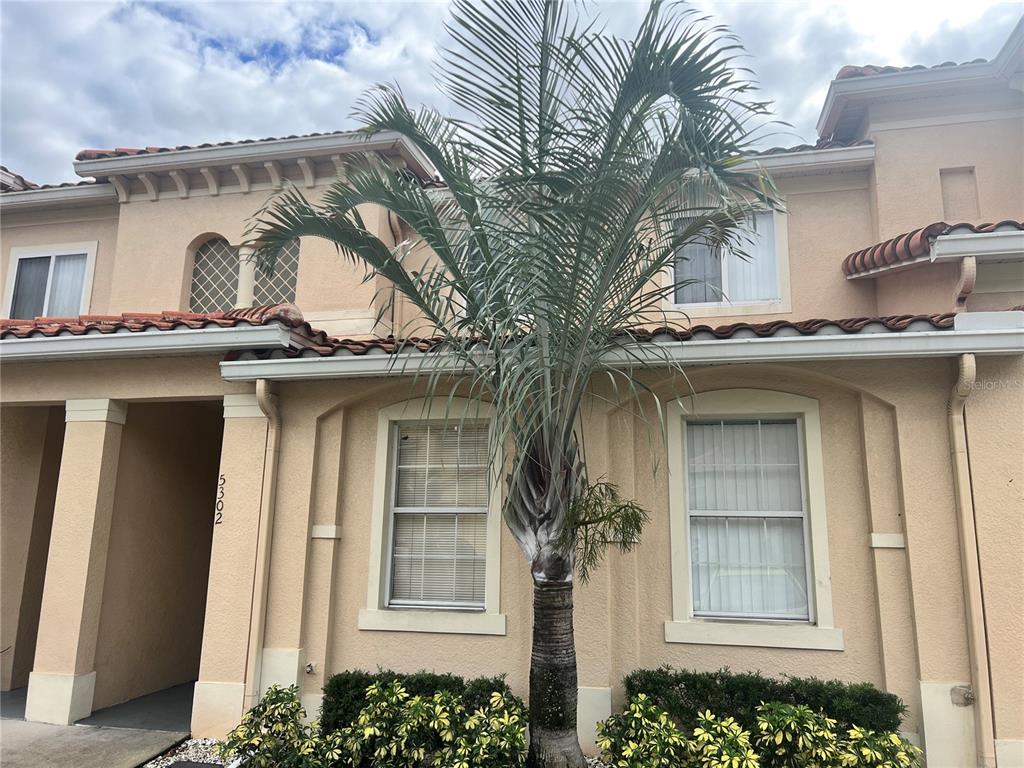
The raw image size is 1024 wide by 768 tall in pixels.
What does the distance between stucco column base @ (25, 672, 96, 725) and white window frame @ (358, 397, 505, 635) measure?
3027 mm

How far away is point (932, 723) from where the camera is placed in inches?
205

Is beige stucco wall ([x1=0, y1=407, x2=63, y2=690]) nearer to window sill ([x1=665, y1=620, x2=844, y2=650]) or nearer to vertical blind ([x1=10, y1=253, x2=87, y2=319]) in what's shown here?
vertical blind ([x1=10, y1=253, x2=87, y2=319])

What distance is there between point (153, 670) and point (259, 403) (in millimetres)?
4030

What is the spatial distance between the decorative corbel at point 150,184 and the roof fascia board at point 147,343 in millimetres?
4020

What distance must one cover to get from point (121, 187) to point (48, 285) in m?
2.12

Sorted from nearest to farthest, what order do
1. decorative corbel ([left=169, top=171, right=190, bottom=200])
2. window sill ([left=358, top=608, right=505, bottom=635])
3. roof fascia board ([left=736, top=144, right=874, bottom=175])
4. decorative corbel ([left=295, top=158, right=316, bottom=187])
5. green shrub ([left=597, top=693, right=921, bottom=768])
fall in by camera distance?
green shrub ([left=597, top=693, right=921, bottom=768]) < window sill ([left=358, top=608, right=505, bottom=635]) < roof fascia board ([left=736, top=144, right=874, bottom=175]) < decorative corbel ([left=295, top=158, right=316, bottom=187]) < decorative corbel ([left=169, top=171, right=190, bottom=200])

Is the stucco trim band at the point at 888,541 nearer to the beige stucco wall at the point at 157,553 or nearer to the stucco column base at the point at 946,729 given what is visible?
the stucco column base at the point at 946,729

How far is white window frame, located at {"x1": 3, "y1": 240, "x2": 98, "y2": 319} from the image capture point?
10.4 m

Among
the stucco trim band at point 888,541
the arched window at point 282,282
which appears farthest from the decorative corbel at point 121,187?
the stucco trim band at point 888,541

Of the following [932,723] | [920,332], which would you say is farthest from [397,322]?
[932,723]

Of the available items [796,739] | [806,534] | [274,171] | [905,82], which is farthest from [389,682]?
[905,82]

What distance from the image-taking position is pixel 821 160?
852 centimetres

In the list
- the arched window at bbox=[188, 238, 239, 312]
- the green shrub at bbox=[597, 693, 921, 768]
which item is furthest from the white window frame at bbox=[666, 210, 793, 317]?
the arched window at bbox=[188, 238, 239, 312]

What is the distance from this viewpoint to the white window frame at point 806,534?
18.6 ft
